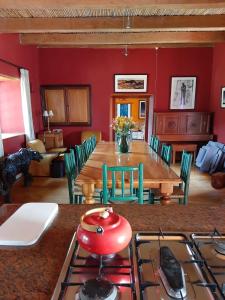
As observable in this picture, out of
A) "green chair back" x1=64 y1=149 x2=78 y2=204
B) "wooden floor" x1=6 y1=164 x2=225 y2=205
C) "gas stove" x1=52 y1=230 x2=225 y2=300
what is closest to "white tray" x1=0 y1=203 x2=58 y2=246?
"gas stove" x1=52 y1=230 x2=225 y2=300

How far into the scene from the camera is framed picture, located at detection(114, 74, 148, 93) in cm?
613

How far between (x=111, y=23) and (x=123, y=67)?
6.76 feet

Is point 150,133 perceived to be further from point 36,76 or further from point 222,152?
point 36,76

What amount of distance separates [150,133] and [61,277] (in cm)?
580

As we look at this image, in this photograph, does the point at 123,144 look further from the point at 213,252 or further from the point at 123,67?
the point at 123,67

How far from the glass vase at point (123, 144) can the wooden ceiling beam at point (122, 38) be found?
8.71 feet

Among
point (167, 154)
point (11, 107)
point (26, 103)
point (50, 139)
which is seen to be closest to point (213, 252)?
point (167, 154)

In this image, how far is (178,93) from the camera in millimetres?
6168

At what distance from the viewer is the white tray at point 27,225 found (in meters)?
0.87

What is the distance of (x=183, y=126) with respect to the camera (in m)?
5.95

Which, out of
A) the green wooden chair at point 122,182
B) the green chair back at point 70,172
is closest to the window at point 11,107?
the green chair back at point 70,172

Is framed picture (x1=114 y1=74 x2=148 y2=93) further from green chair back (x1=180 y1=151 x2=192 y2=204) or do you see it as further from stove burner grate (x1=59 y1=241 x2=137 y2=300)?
stove burner grate (x1=59 y1=241 x2=137 y2=300)

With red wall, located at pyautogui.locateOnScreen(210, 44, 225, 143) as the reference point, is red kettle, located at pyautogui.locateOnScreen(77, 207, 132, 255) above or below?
below

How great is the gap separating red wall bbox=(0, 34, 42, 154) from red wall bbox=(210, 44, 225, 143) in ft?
15.2
